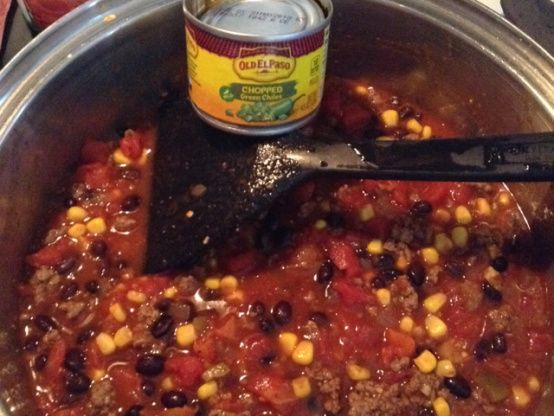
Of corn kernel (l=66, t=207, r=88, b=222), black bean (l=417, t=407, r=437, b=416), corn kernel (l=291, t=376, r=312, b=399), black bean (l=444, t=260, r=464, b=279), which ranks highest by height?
corn kernel (l=66, t=207, r=88, b=222)

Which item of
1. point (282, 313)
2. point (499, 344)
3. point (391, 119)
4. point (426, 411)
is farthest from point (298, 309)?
point (391, 119)

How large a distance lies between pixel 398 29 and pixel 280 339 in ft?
3.20

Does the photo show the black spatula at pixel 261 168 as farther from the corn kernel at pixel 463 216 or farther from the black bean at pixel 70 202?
the corn kernel at pixel 463 216


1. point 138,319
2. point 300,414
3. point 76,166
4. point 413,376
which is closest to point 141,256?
point 138,319

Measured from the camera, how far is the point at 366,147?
5.19 feet

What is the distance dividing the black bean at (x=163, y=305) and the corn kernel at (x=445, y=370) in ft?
2.29

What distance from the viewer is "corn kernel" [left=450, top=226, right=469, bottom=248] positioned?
1.83 m

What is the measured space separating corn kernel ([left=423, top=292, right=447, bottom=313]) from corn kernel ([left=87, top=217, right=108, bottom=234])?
35.4 inches

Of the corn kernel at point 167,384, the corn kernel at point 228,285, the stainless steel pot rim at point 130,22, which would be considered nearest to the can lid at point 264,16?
the stainless steel pot rim at point 130,22

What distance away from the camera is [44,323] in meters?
1.61

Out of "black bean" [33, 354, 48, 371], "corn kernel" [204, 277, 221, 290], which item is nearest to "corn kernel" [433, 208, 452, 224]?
"corn kernel" [204, 277, 221, 290]

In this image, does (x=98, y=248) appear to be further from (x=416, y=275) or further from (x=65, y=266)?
(x=416, y=275)

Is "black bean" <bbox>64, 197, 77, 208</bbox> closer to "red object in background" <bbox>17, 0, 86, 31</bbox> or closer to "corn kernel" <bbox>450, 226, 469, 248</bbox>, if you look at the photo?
"red object in background" <bbox>17, 0, 86, 31</bbox>

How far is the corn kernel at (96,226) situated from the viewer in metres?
1.78
